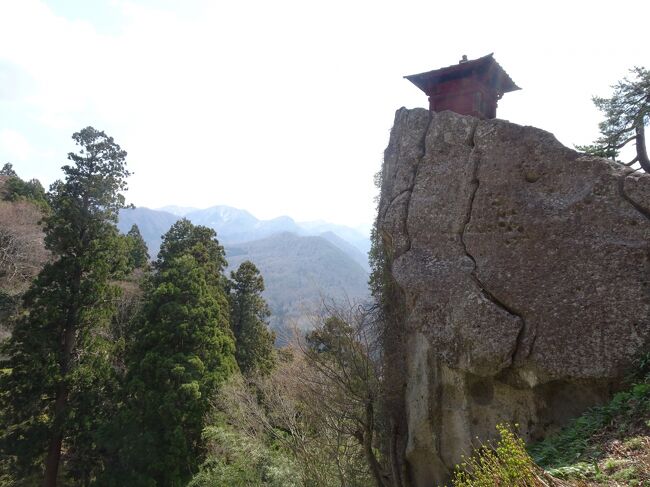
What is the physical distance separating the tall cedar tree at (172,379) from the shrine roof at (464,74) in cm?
1161

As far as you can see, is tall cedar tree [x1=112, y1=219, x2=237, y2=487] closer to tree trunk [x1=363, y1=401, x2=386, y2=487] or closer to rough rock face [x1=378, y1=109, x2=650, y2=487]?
tree trunk [x1=363, y1=401, x2=386, y2=487]

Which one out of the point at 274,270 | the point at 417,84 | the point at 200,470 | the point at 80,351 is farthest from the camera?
the point at 274,270

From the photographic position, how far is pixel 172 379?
55.1ft

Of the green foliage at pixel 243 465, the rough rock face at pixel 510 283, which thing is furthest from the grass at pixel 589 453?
the green foliage at pixel 243 465

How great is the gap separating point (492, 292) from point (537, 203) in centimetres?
210

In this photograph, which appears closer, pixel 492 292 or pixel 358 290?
pixel 492 292

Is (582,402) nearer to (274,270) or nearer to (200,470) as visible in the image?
(200,470)

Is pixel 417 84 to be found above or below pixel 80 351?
above

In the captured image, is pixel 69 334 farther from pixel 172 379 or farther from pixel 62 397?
→ pixel 172 379

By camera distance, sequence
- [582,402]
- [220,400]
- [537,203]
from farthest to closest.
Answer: [220,400] → [537,203] → [582,402]

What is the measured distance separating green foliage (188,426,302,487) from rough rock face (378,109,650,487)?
4.69m

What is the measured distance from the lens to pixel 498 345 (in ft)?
28.2

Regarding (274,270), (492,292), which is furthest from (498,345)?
(274,270)

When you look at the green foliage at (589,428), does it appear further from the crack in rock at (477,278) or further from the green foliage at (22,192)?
the green foliage at (22,192)
